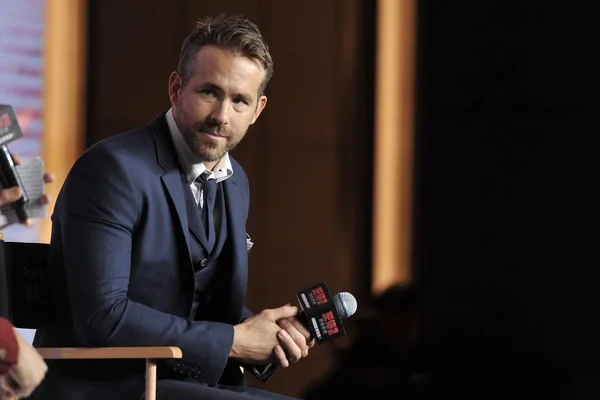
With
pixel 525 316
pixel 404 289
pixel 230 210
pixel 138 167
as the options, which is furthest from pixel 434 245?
pixel 138 167

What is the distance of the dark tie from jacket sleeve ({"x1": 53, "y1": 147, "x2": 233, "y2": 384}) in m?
0.22

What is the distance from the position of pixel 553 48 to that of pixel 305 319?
185 cm

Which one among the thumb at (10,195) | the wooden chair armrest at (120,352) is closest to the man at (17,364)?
the wooden chair armrest at (120,352)

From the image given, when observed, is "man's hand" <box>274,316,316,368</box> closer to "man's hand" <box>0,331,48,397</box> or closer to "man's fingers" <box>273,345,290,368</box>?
"man's fingers" <box>273,345,290,368</box>

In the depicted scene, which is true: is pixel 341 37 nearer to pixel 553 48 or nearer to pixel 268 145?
pixel 268 145

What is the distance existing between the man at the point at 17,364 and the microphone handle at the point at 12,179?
66 centimetres

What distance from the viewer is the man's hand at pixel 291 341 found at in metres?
2.28

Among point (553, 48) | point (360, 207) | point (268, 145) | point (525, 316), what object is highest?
point (553, 48)

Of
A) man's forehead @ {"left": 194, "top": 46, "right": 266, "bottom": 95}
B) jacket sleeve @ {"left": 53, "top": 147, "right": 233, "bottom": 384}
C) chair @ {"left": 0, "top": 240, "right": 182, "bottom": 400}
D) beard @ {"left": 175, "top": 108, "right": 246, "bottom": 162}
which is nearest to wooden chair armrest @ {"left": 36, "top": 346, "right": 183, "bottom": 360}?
jacket sleeve @ {"left": 53, "top": 147, "right": 233, "bottom": 384}

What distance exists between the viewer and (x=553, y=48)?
12.1ft

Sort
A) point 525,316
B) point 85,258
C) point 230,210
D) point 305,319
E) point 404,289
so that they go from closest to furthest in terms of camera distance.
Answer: point 85,258 → point 305,319 → point 230,210 → point 525,316 → point 404,289

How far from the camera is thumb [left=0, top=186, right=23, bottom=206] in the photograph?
2.41 m

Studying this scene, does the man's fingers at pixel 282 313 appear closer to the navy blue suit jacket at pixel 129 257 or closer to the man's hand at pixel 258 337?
the man's hand at pixel 258 337

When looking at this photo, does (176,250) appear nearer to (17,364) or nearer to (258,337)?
(258,337)
